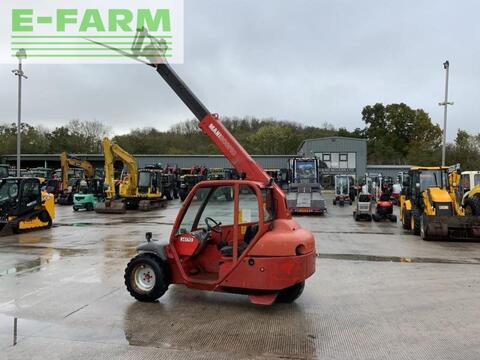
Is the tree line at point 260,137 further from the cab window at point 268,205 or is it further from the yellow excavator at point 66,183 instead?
the cab window at point 268,205

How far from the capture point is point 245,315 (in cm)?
559

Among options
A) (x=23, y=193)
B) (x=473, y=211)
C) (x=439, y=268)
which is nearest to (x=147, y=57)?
(x=439, y=268)

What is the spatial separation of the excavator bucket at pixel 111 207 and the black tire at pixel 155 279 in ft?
56.4

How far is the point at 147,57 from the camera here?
23.5 ft

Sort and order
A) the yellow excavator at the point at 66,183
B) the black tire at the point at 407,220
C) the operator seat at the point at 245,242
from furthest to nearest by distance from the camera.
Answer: the yellow excavator at the point at 66,183 < the black tire at the point at 407,220 < the operator seat at the point at 245,242

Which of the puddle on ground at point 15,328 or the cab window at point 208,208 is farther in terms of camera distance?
the cab window at point 208,208

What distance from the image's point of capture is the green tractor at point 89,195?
24.4m

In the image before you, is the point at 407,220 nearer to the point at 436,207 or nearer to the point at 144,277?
the point at 436,207

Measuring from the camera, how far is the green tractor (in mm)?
24391

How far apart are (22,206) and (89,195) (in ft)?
34.3

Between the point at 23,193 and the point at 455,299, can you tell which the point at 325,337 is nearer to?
the point at 455,299

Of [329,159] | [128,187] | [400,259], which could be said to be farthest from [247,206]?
[329,159]

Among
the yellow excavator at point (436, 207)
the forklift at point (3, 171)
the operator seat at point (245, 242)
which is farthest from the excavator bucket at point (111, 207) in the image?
the operator seat at point (245, 242)

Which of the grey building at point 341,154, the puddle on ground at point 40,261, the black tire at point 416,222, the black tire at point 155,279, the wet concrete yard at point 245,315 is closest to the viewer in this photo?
the wet concrete yard at point 245,315
